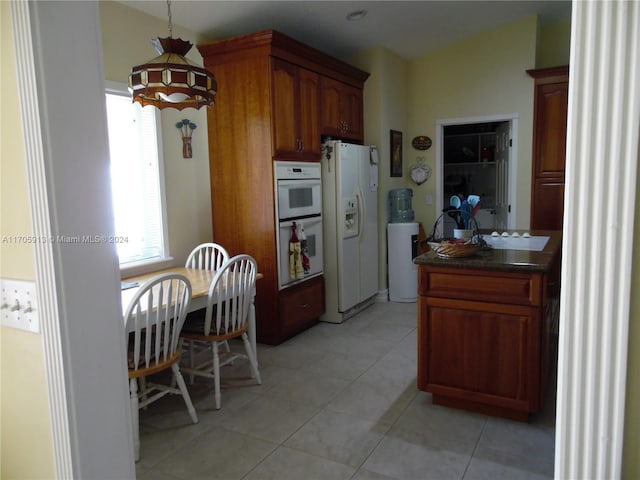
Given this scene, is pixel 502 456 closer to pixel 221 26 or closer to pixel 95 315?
pixel 95 315

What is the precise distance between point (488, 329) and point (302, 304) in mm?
1952

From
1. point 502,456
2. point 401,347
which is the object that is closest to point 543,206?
point 401,347

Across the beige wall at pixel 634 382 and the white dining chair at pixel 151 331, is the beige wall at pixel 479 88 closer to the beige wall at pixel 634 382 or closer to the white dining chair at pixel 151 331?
the white dining chair at pixel 151 331

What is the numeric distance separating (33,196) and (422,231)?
492 centimetres

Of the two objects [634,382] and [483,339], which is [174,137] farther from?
[634,382]

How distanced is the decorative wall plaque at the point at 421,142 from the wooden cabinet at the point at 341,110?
0.89 metres

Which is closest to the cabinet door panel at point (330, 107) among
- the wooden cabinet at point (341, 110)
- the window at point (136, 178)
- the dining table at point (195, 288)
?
the wooden cabinet at point (341, 110)

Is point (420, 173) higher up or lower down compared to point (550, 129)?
lower down

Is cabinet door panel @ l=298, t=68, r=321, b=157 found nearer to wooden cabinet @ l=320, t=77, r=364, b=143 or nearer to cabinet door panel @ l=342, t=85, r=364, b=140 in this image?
wooden cabinet @ l=320, t=77, r=364, b=143

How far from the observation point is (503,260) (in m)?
2.55

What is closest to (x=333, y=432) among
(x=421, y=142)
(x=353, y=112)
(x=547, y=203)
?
(x=353, y=112)

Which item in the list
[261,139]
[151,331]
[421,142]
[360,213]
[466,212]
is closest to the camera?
[151,331]

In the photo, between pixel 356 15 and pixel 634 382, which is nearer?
pixel 634 382

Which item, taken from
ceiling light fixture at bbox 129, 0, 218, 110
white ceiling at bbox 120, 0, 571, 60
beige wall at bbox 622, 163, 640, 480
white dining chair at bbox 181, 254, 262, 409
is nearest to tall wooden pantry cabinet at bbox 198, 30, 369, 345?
white ceiling at bbox 120, 0, 571, 60
